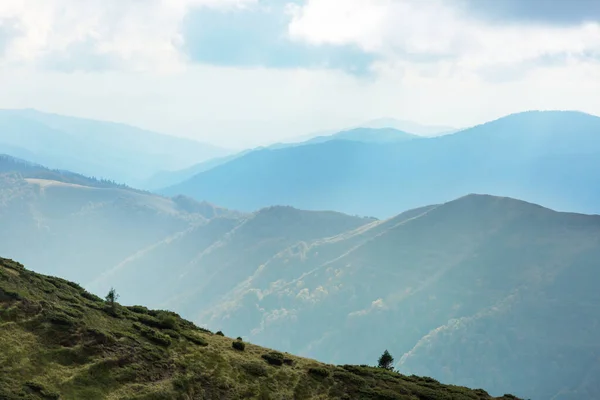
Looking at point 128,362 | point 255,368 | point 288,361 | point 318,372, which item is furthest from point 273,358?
point 128,362

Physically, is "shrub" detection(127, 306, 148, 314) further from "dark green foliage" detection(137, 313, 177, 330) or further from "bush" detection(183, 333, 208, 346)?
"bush" detection(183, 333, 208, 346)

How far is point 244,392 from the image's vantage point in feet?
161

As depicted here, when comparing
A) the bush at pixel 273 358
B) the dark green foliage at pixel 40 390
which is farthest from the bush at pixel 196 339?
the dark green foliage at pixel 40 390

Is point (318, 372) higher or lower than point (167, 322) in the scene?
lower

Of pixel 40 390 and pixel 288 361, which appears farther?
pixel 288 361

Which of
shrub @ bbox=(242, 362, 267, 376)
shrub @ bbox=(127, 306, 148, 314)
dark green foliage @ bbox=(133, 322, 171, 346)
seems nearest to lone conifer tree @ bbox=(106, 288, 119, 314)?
dark green foliage @ bbox=(133, 322, 171, 346)

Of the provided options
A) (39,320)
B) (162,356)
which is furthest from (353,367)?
(39,320)

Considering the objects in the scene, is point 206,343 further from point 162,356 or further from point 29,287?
point 29,287

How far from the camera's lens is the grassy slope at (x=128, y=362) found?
42.3 meters

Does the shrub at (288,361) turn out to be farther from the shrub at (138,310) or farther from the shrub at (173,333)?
the shrub at (138,310)

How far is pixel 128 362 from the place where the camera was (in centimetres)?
4688

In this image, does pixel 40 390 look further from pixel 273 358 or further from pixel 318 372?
pixel 318 372

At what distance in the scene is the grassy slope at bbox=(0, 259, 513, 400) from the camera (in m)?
42.3

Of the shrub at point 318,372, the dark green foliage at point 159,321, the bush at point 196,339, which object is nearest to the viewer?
the bush at point 196,339
